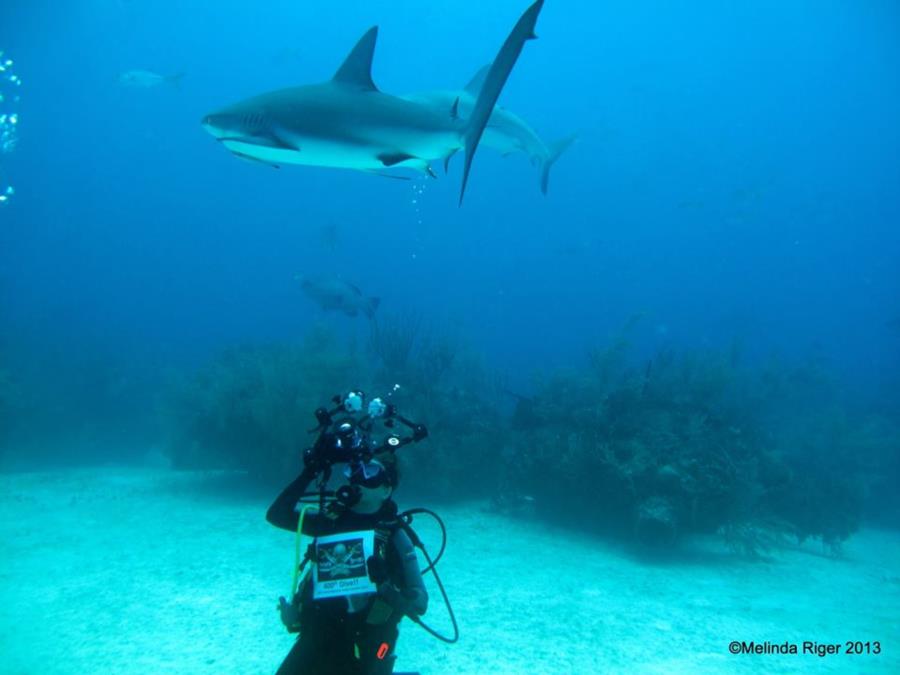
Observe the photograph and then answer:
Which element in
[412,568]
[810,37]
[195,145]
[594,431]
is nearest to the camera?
[412,568]

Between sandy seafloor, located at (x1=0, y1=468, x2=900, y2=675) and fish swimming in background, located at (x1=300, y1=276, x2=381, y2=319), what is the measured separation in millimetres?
6171

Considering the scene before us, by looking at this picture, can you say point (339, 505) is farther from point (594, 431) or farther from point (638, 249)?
point (638, 249)

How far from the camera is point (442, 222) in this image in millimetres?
95188

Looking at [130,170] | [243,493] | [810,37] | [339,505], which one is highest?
[810,37]

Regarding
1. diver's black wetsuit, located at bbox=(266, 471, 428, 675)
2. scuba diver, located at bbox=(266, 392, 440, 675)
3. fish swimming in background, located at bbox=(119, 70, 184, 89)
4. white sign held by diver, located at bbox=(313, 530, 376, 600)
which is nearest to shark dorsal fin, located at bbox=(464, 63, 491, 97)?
scuba diver, located at bbox=(266, 392, 440, 675)

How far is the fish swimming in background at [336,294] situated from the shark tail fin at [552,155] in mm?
6635

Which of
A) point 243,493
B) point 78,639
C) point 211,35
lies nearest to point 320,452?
point 78,639

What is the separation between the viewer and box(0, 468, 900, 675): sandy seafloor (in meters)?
4.37

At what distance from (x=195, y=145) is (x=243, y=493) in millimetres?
92114

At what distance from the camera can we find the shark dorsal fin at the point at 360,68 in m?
3.36

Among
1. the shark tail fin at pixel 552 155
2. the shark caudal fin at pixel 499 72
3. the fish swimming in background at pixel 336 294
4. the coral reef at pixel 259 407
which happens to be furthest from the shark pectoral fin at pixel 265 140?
the fish swimming in background at pixel 336 294

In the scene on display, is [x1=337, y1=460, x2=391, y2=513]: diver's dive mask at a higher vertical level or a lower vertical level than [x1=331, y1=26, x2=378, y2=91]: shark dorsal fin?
lower

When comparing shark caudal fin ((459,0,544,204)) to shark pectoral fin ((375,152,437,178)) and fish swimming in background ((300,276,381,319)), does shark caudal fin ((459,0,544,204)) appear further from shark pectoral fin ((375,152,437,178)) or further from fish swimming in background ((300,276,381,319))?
fish swimming in background ((300,276,381,319))

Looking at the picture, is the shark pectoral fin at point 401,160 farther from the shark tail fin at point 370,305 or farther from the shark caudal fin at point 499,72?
the shark tail fin at point 370,305
